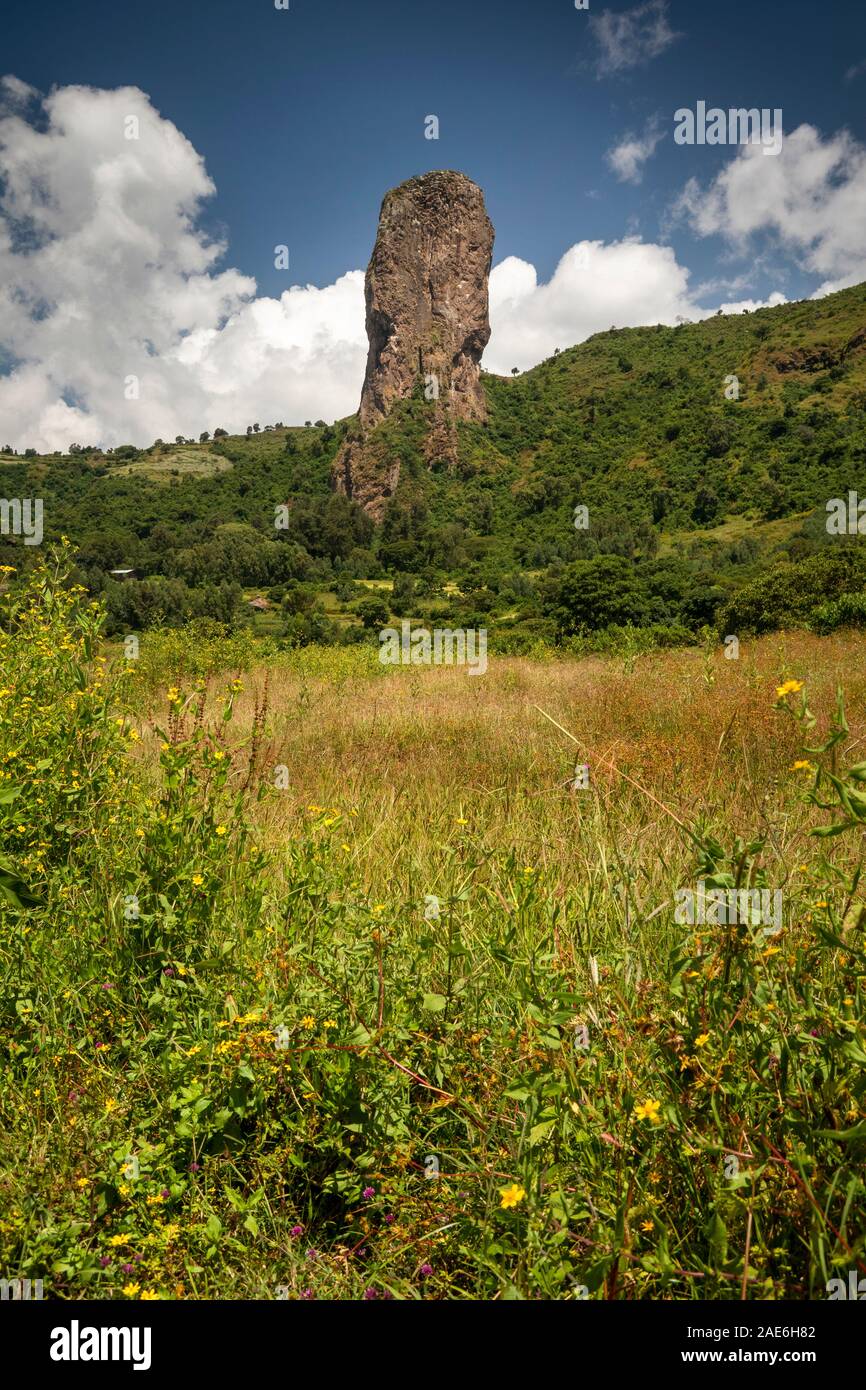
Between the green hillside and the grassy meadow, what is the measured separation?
2444 cm

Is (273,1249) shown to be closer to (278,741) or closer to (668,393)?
(278,741)

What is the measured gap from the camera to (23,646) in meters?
4.17

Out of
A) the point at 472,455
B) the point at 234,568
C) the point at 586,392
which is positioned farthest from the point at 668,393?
the point at 234,568

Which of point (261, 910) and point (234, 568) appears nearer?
point (261, 910)

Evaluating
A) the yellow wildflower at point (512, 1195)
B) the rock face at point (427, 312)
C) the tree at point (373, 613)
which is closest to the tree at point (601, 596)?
the tree at point (373, 613)

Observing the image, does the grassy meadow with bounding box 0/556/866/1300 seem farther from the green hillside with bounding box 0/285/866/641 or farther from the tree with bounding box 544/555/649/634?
the tree with bounding box 544/555/649/634

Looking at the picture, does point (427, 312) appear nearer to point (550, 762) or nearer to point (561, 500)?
point (561, 500)

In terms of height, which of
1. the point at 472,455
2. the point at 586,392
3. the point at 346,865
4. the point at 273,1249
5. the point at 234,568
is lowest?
the point at 273,1249

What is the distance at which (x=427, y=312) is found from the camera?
108 m

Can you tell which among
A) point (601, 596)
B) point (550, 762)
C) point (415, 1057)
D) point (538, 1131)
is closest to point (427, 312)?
point (601, 596)

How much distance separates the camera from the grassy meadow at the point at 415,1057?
127 centimetres

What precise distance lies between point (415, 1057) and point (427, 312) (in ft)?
409

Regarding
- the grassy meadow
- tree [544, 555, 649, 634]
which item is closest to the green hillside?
tree [544, 555, 649, 634]
